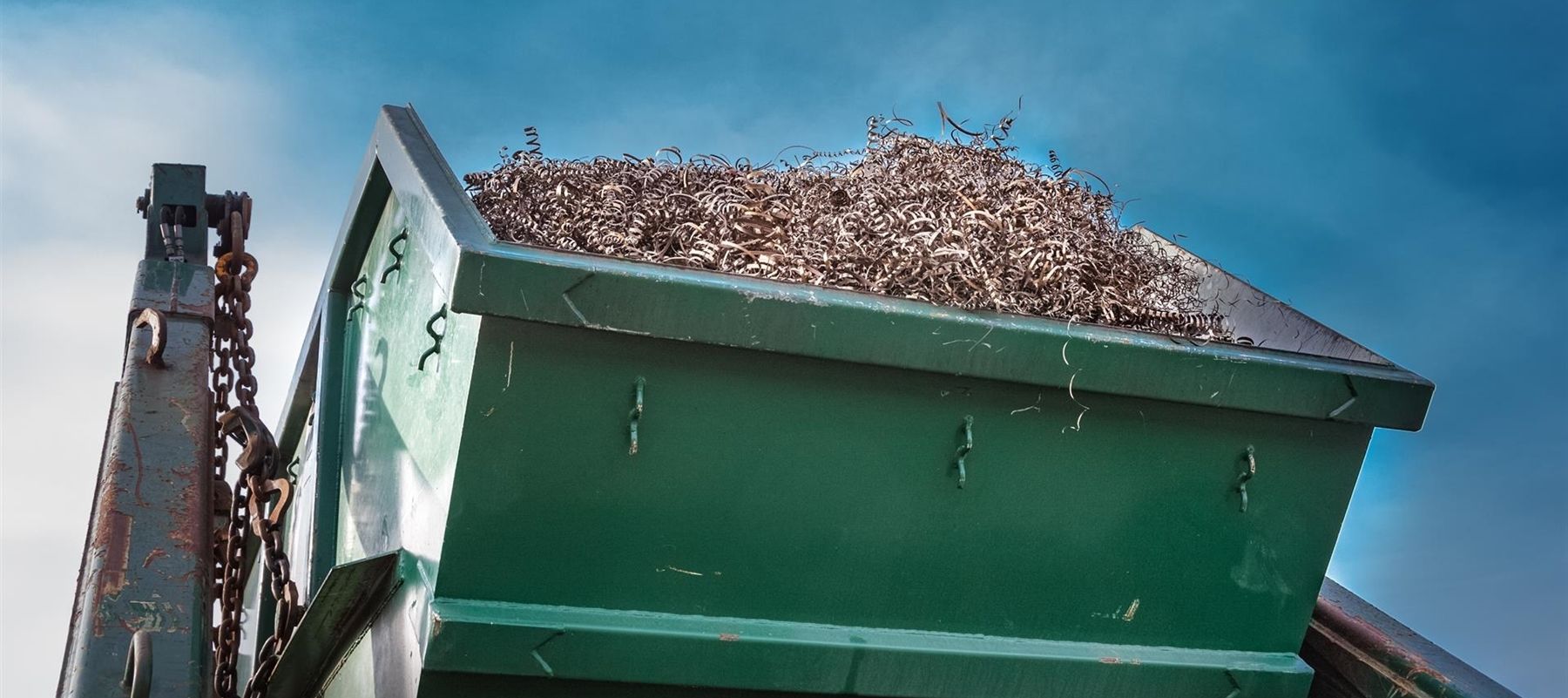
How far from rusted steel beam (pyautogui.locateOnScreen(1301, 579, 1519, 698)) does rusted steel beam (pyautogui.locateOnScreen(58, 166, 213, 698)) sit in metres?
2.21

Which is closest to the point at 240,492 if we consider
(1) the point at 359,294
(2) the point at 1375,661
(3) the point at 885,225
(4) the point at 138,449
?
(4) the point at 138,449

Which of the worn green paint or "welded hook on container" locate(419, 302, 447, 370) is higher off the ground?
"welded hook on container" locate(419, 302, 447, 370)

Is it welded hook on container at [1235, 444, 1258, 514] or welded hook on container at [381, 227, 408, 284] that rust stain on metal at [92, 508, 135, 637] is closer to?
welded hook on container at [381, 227, 408, 284]

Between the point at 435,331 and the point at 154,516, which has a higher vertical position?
the point at 435,331

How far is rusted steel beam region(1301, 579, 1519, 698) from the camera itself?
9.15 ft

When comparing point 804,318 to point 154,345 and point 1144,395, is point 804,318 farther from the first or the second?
point 154,345

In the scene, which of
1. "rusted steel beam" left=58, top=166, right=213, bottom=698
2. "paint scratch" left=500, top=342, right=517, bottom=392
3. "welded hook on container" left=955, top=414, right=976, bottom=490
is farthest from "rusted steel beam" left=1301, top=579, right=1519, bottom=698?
"rusted steel beam" left=58, top=166, right=213, bottom=698

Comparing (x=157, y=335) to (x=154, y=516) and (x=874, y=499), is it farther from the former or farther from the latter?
(x=874, y=499)

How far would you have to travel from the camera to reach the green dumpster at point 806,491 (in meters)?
2.27

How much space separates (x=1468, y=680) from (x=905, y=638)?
3.82 ft

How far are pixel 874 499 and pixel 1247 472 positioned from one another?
74 centimetres

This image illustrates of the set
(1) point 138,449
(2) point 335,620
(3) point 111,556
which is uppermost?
(1) point 138,449

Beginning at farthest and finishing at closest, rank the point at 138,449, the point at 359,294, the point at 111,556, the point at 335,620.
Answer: the point at 359,294 < the point at 335,620 < the point at 138,449 < the point at 111,556

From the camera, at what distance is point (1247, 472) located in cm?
265
